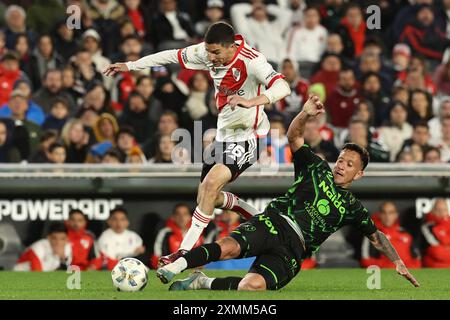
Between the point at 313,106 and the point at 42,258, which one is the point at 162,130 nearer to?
the point at 42,258

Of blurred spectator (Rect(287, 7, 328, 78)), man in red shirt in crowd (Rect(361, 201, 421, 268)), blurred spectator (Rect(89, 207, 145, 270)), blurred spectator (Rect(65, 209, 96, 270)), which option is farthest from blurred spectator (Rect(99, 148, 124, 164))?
blurred spectator (Rect(287, 7, 328, 78))

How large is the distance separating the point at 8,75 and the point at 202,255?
27.1 ft

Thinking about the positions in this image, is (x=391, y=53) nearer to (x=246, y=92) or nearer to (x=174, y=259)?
(x=246, y=92)

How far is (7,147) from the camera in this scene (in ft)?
52.3

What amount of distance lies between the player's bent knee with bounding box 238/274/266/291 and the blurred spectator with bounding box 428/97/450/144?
7568 millimetres

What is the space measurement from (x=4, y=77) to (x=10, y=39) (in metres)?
1.14

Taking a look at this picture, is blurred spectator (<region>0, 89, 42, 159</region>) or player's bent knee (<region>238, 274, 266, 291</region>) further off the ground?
blurred spectator (<region>0, 89, 42, 159</region>)

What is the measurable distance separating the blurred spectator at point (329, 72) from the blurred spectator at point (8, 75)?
437 cm

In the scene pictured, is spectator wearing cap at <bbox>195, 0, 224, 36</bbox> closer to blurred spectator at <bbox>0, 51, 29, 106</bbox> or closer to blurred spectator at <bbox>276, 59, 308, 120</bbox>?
blurred spectator at <bbox>276, 59, 308, 120</bbox>

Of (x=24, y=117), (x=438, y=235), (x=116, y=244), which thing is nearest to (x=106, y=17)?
(x=24, y=117)

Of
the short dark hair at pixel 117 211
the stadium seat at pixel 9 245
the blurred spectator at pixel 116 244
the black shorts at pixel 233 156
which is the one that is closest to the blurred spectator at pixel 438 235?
the blurred spectator at pixel 116 244

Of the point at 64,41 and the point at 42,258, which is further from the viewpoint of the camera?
the point at 64,41

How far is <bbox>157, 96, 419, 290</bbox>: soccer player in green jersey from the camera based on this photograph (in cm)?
1047

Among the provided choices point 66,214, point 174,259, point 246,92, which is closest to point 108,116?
point 66,214
